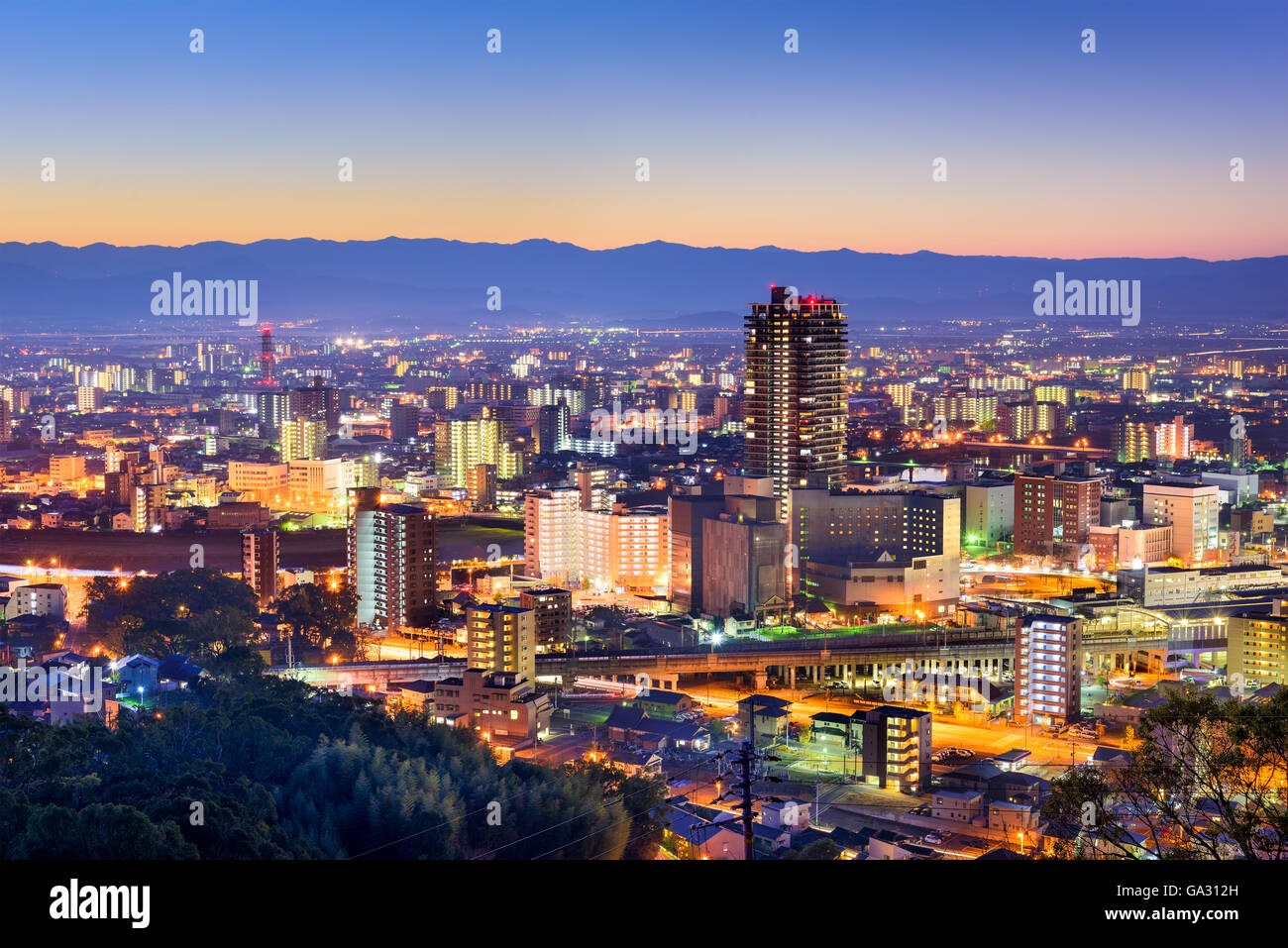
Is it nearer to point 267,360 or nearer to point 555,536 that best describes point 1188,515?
point 555,536

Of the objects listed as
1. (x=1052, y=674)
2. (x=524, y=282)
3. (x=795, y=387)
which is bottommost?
(x=1052, y=674)

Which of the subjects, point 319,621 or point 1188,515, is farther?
point 1188,515

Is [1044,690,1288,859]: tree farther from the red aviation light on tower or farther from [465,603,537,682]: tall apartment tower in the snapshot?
the red aviation light on tower

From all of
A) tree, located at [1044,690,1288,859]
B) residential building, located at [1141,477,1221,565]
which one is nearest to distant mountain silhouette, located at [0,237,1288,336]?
residential building, located at [1141,477,1221,565]

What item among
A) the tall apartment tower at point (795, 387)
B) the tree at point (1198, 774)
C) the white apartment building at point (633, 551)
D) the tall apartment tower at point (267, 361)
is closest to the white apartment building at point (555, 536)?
the white apartment building at point (633, 551)

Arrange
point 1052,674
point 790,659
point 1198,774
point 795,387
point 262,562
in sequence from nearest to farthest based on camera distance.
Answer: point 1198,774 < point 1052,674 < point 790,659 < point 262,562 < point 795,387

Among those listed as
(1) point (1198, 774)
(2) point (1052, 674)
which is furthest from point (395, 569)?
(1) point (1198, 774)
